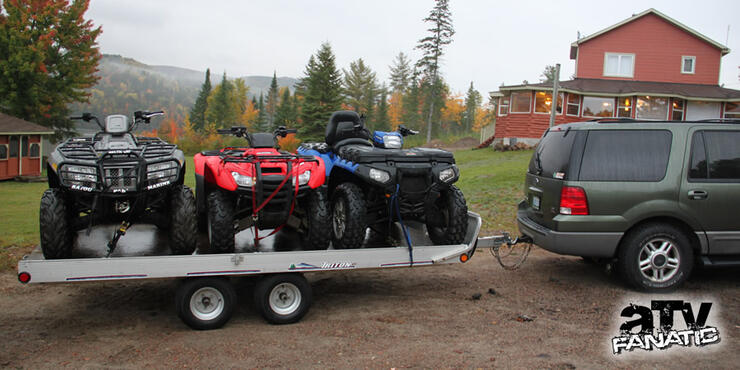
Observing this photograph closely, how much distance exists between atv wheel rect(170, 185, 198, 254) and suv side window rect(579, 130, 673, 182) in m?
4.40

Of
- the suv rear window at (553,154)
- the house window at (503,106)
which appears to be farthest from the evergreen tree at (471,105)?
the suv rear window at (553,154)

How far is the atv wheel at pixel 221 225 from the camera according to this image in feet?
17.4

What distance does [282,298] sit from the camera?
5.44 meters

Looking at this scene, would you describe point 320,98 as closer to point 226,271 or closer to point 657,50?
point 657,50

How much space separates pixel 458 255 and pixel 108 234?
396cm

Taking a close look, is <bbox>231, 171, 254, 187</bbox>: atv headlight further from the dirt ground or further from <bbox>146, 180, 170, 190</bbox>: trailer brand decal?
the dirt ground

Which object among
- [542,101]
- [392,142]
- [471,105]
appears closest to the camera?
[392,142]

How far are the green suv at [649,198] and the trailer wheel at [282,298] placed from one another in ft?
9.99

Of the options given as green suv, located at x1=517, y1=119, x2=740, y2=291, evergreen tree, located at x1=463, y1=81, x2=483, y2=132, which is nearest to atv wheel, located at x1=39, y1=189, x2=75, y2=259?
green suv, located at x1=517, y1=119, x2=740, y2=291

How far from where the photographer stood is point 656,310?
565 cm

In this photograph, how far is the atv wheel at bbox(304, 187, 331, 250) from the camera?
5.63 metres

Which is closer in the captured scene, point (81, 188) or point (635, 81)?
point (81, 188)

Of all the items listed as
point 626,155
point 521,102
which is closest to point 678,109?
point 521,102

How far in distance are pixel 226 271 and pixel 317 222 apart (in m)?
1.08
